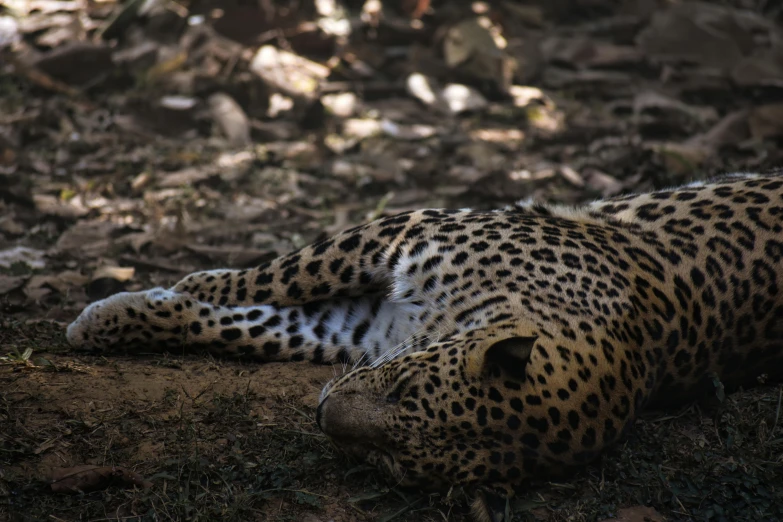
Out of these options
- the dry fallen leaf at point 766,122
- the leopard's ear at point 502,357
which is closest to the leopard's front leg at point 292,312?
the leopard's ear at point 502,357

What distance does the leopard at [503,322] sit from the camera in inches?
156

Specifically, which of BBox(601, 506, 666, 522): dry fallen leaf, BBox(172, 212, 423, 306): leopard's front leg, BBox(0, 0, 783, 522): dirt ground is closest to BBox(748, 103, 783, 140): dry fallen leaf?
BBox(0, 0, 783, 522): dirt ground

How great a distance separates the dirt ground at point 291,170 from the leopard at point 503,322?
0.20 m

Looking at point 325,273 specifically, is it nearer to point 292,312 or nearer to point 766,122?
point 292,312

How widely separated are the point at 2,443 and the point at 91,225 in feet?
12.5

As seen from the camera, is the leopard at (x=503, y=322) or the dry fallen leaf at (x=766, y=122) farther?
the dry fallen leaf at (x=766, y=122)

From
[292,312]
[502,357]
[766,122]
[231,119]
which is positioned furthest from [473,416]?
[766,122]

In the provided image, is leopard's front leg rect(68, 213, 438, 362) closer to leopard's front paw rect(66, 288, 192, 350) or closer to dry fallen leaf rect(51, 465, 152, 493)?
leopard's front paw rect(66, 288, 192, 350)

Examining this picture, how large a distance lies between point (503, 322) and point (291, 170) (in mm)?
5382

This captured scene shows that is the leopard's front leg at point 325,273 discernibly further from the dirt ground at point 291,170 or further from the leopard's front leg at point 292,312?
the dirt ground at point 291,170

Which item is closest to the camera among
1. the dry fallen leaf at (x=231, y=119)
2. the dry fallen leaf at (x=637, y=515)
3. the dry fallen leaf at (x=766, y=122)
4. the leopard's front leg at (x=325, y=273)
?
the dry fallen leaf at (x=637, y=515)

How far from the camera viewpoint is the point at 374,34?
1194cm

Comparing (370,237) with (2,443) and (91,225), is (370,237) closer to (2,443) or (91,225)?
(2,443)

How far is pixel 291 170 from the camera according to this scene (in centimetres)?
936
